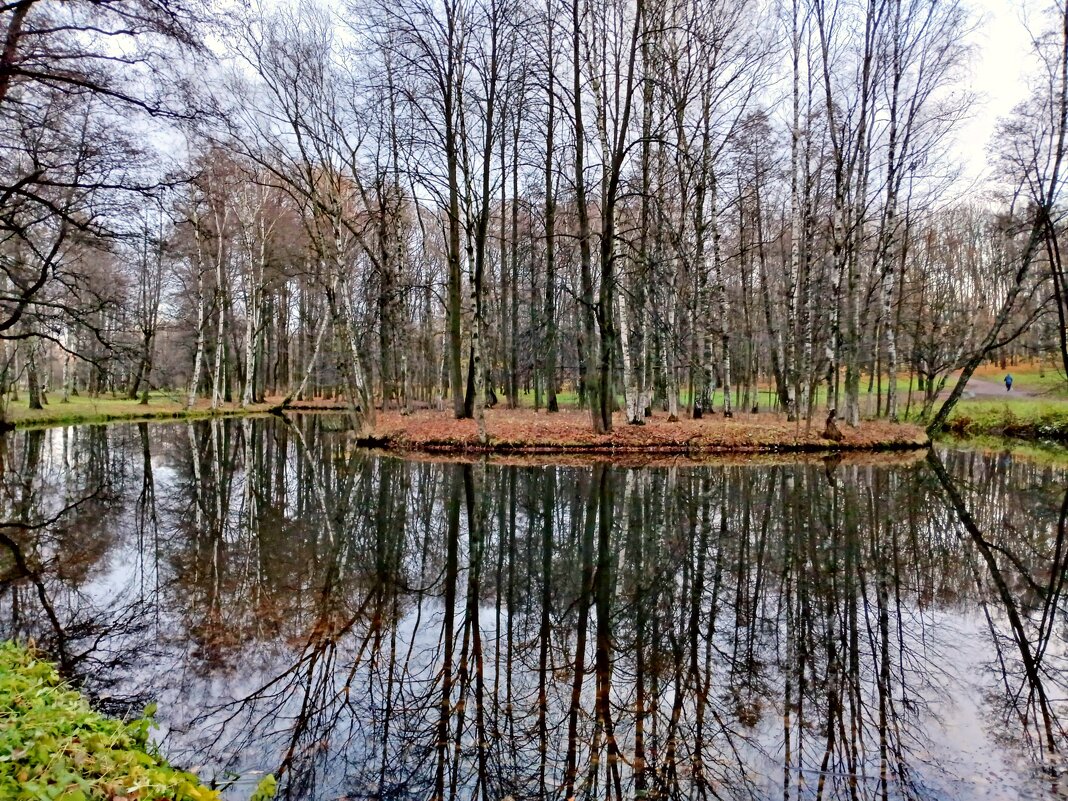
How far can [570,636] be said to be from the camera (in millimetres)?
5422

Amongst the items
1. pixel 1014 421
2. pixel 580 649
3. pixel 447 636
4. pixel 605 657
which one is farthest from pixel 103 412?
pixel 1014 421

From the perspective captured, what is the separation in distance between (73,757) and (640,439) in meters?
15.9

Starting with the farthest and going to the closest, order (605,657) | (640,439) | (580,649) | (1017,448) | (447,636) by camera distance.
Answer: (1017,448) → (640,439) → (447,636) → (580,649) → (605,657)

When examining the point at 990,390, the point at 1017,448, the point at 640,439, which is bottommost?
the point at 1017,448

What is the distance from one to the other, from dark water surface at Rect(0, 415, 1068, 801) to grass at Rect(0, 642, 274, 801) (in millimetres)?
610

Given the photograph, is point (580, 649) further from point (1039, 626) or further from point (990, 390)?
point (990, 390)

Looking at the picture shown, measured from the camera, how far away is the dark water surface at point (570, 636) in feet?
12.0

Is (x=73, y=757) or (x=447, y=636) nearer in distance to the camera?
(x=73, y=757)

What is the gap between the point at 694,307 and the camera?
20.6 m

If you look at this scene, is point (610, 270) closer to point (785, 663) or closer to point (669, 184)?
point (669, 184)

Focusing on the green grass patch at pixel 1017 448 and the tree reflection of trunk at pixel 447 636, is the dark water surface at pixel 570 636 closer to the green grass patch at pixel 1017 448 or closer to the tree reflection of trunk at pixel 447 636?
the tree reflection of trunk at pixel 447 636

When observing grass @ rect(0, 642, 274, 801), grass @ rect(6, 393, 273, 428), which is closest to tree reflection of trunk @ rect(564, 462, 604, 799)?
grass @ rect(0, 642, 274, 801)

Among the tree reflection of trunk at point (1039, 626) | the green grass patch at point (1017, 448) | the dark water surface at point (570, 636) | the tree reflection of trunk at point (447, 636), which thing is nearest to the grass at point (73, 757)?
the dark water surface at point (570, 636)

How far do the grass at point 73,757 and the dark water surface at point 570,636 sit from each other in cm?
61
